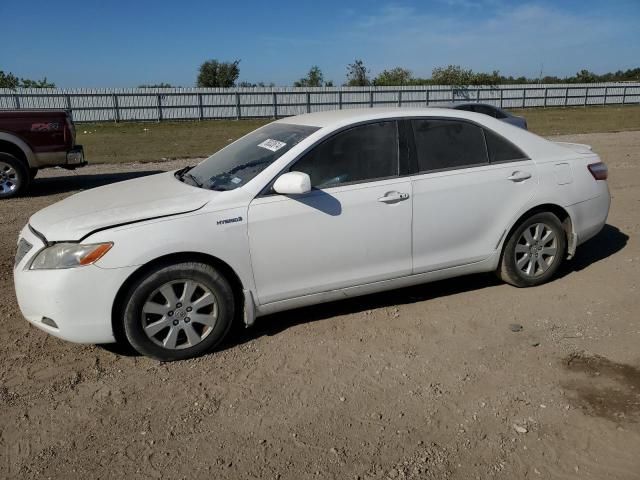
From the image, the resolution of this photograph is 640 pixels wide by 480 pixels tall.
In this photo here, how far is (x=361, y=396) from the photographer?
3416mm

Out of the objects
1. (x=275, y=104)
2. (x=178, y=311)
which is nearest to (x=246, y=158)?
(x=178, y=311)

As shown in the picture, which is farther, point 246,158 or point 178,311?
point 246,158

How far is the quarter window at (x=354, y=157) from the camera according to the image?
4.11 m

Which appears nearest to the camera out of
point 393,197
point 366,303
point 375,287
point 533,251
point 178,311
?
point 178,311

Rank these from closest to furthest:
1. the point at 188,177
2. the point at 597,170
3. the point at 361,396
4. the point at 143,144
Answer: the point at 361,396 → the point at 188,177 → the point at 597,170 → the point at 143,144

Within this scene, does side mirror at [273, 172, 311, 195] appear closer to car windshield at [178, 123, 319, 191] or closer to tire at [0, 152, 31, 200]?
car windshield at [178, 123, 319, 191]

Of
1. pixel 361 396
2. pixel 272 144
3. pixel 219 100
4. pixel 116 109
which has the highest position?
pixel 219 100

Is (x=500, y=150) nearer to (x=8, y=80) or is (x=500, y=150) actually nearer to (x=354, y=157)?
(x=354, y=157)

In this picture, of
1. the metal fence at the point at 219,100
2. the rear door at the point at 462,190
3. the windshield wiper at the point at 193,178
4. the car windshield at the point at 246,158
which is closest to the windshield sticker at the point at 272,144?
the car windshield at the point at 246,158

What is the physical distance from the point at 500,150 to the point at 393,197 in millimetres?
→ 1179

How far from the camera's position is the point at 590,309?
15.2ft

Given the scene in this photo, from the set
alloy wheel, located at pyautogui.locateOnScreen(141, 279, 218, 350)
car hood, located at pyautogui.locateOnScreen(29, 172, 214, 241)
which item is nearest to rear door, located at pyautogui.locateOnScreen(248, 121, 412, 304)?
alloy wheel, located at pyautogui.locateOnScreen(141, 279, 218, 350)

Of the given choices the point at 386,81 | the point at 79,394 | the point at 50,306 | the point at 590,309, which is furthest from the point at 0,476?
the point at 386,81

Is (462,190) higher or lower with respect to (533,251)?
higher
